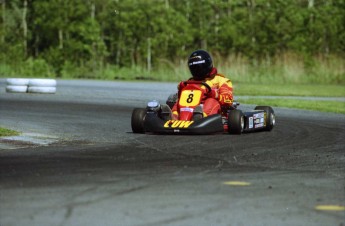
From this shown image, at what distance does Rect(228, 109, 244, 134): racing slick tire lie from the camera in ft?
47.3

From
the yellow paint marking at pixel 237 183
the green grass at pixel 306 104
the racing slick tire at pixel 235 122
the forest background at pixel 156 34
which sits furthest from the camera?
the forest background at pixel 156 34

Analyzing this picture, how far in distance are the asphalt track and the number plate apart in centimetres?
75

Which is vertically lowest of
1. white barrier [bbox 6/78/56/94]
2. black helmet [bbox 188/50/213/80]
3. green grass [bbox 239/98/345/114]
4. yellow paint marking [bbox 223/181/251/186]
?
green grass [bbox 239/98/345/114]

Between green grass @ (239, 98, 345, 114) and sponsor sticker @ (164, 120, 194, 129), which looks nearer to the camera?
sponsor sticker @ (164, 120, 194, 129)

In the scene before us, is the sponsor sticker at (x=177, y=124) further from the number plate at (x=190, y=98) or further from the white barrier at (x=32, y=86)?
the white barrier at (x=32, y=86)

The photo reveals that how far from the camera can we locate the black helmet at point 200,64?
14992 millimetres

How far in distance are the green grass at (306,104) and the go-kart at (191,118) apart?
684 cm

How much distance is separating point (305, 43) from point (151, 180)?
141 feet

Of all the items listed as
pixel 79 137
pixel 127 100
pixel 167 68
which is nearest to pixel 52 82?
pixel 127 100

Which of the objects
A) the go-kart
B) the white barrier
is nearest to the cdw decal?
the go-kart

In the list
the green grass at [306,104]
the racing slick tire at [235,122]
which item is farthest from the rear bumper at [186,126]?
the green grass at [306,104]

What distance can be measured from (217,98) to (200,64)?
0.61 meters

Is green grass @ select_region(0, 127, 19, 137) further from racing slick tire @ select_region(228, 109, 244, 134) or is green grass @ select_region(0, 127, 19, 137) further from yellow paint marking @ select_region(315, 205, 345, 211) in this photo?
yellow paint marking @ select_region(315, 205, 345, 211)

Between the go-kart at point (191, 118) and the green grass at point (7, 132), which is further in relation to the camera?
the go-kart at point (191, 118)
